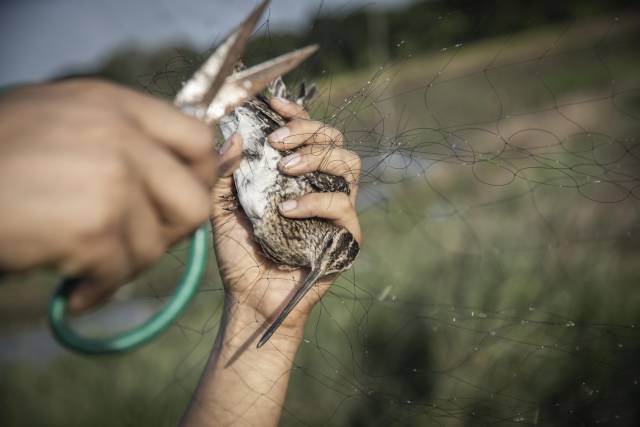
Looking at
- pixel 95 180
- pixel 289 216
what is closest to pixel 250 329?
pixel 289 216

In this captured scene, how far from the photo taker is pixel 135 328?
104 cm

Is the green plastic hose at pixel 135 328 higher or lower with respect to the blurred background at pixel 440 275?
higher

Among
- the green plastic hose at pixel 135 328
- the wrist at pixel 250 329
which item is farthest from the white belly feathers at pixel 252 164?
the green plastic hose at pixel 135 328

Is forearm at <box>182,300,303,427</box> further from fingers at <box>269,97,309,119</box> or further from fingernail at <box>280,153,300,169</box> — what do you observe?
fingers at <box>269,97,309,119</box>

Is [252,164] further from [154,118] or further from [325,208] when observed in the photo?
[154,118]

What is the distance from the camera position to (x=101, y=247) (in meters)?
0.71

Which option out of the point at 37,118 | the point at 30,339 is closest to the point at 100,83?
the point at 37,118

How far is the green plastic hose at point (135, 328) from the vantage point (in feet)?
2.95

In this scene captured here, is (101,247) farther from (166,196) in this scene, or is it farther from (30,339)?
(30,339)

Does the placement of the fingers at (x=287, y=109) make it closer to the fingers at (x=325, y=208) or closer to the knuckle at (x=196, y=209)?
the fingers at (x=325, y=208)

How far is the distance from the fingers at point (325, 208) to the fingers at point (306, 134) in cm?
20

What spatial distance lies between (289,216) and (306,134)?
0.35 metres

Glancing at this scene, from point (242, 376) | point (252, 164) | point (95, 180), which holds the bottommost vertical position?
point (242, 376)

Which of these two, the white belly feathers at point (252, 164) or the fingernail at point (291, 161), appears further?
the white belly feathers at point (252, 164)
